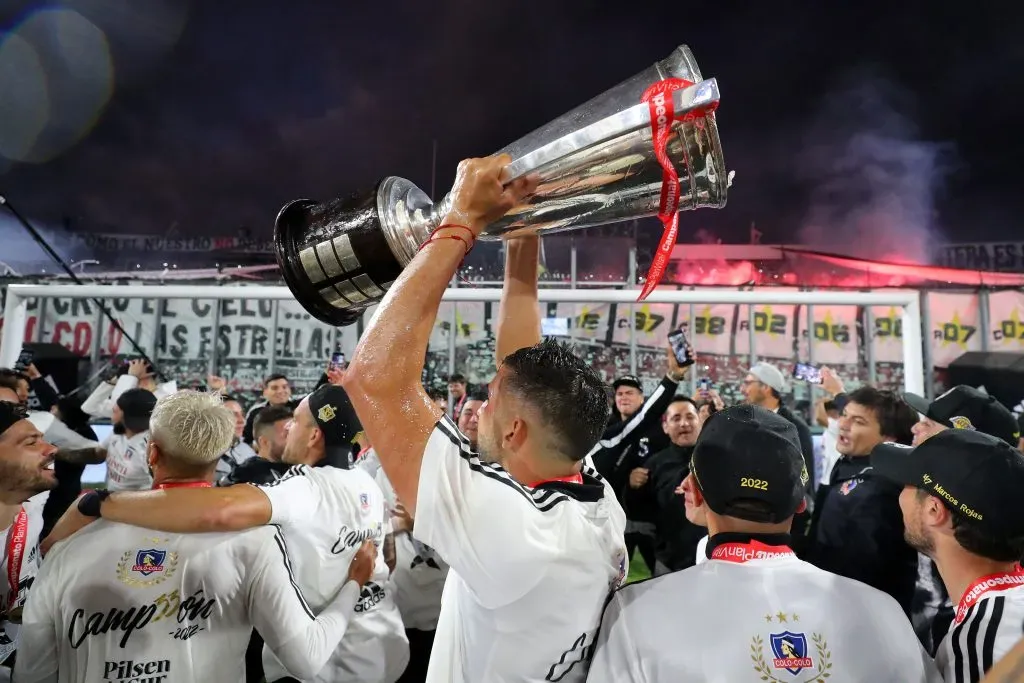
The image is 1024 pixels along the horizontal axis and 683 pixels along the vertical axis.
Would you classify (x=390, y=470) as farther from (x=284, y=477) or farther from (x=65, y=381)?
(x=65, y=381)

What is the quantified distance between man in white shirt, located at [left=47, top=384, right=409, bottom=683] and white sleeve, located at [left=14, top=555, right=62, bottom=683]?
182mm

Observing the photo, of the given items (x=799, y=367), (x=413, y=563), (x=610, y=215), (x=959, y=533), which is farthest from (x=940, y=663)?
(x=799, y=367)

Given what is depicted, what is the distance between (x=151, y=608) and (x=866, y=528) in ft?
10.6

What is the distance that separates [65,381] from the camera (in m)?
11.4

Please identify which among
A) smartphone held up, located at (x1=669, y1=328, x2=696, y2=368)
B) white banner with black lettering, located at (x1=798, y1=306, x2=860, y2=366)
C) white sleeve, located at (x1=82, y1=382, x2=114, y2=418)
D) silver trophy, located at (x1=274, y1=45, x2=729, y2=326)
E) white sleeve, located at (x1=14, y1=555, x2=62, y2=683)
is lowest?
white sleeve, located at (x1=14, y1=555, x2=62, y2=683)

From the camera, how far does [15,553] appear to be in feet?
8.25

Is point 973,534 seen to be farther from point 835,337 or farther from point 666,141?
point 835,337

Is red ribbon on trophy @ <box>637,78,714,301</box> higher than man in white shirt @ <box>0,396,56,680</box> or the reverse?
higher

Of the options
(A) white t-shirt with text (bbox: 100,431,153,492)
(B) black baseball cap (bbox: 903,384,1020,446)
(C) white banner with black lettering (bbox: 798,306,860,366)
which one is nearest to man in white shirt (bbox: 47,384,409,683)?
(B) black baseball cap (bbox: 903,384,1020,446)

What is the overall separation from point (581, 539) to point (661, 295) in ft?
9.22

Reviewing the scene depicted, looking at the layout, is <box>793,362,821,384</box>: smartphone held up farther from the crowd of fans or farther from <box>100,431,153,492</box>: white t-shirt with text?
<box>100,431,153,492</box>: white t-shirt with text

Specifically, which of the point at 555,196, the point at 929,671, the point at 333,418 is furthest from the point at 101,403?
the point at 929,671

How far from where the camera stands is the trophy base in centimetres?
164

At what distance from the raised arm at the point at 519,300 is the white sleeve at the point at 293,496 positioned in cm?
115
